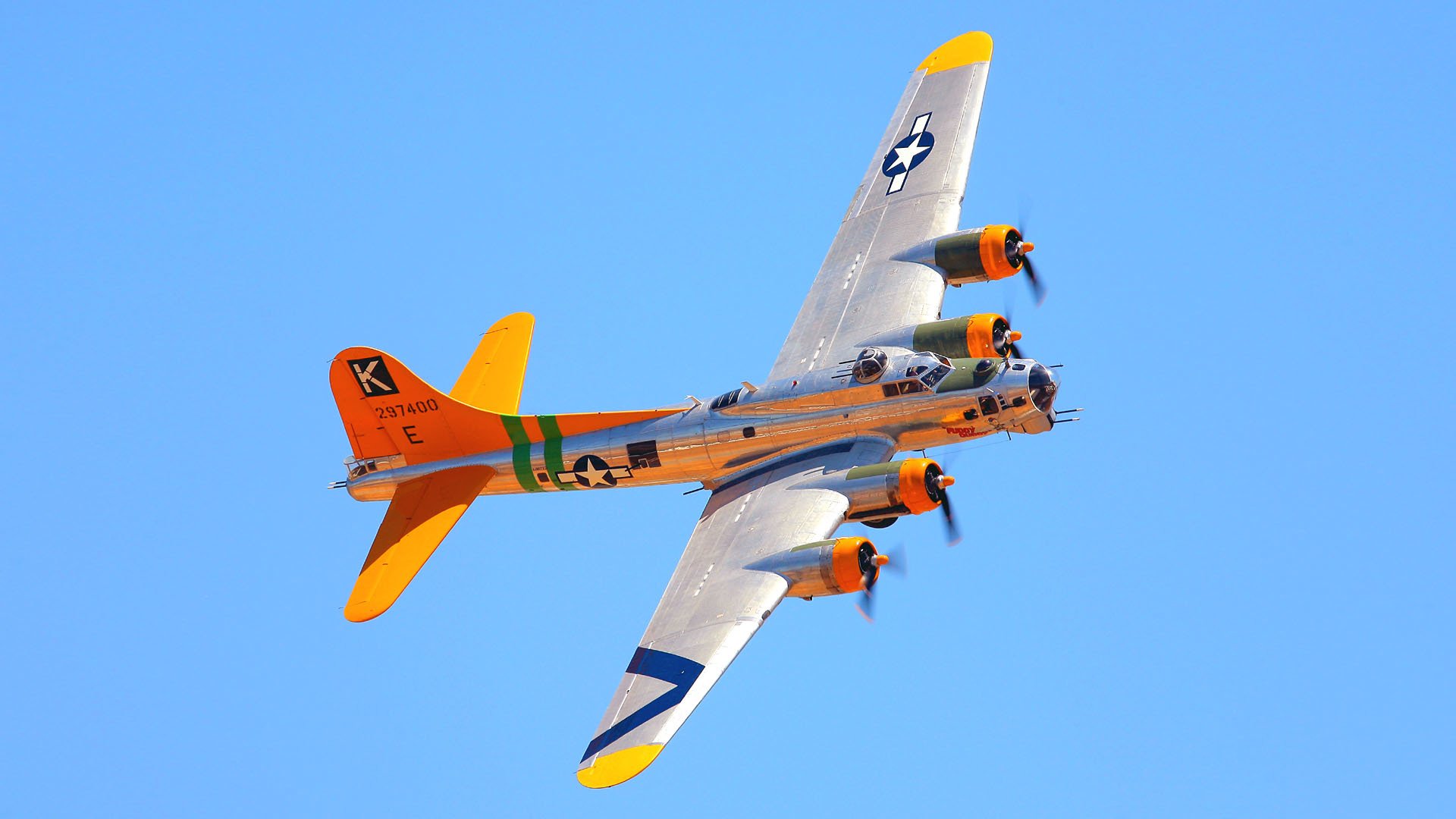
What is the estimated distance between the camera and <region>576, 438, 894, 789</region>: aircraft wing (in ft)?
114

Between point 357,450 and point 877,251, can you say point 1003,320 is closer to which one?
point 877,251

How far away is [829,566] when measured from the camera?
1448 inches

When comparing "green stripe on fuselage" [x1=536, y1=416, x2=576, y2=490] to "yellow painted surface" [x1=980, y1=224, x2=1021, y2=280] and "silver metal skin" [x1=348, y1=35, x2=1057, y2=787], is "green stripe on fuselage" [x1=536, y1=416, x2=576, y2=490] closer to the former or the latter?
"silver metal skin" [x1=348, y1=35, x2=1057, y2=787]

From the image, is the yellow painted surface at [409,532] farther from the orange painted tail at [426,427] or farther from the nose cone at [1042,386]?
the nose cone at [1042,386]

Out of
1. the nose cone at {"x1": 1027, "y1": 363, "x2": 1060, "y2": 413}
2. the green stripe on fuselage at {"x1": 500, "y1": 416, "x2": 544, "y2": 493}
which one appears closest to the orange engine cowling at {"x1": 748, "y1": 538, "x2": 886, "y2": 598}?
the nose cone at {"x1": 1027, "y1": 363, "x2": 1060, "y2": 413}

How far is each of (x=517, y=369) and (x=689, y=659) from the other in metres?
11.2

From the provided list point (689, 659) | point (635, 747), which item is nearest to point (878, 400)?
point (689, 659)

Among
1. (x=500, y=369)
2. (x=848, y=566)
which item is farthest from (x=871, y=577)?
(x=500, y=369)

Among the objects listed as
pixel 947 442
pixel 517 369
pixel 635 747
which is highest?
pixel 517 369

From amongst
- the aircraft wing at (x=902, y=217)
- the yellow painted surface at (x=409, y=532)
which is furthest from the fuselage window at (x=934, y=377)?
the yellow painted surface at (x=409, y=532)

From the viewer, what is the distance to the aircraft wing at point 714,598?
34688 millimetres

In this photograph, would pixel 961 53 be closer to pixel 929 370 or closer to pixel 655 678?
pixel 929 370

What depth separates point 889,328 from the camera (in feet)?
140

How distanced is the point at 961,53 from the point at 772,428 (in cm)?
1476
